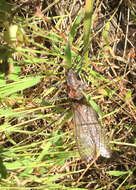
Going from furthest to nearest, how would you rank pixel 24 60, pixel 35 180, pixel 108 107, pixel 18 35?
pixel 108 107 < pixel 24 60 < pixel 35 180 < pixel 18 35

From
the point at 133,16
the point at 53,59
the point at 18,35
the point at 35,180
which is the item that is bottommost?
the point at 35,180

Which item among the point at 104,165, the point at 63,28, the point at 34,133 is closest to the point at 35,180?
the point at 34,133

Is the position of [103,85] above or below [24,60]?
below

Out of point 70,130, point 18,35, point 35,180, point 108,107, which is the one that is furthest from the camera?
point 108,107

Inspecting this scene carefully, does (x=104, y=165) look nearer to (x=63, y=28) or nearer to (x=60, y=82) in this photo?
(x=60, y=82)

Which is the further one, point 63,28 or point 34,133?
point 63,28
